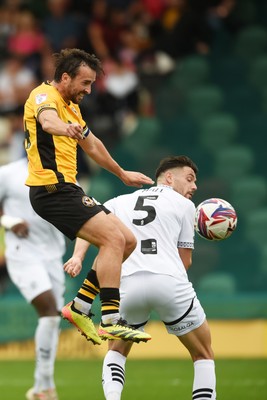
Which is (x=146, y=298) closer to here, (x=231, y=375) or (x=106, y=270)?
(x=106, y=270)

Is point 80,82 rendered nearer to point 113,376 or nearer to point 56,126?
point 56,126

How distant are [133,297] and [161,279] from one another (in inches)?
9.5

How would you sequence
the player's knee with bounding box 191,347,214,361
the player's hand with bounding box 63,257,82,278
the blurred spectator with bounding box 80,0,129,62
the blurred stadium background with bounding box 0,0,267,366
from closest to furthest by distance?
1. the player's hand with bounding box 63,257,82,278
2. the player's knee with bounding box 191,347,214,361
3. the blurred stadium background with bounding box 0,0,267,366
4. the blurred spectator with bounding box 80,0,129,62

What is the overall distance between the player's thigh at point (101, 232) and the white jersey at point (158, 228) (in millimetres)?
499

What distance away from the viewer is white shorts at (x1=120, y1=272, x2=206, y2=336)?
25.6 feet

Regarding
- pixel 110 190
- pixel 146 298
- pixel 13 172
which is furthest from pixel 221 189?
pixel 146 298

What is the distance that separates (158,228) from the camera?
26.0 ft

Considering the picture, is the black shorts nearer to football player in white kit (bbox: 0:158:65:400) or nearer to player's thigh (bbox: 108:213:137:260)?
player's thigh (bbox: 108:213:137:260)

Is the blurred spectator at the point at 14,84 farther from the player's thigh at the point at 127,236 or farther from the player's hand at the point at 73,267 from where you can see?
the player's thigh at the point at 127,236

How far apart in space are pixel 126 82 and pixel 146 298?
32.2ft

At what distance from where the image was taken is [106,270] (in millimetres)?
7438

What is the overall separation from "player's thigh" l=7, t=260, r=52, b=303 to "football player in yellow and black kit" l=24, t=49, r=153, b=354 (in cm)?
269

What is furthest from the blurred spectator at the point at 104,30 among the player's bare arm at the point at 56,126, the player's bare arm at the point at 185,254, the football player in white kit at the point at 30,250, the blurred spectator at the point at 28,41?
the player's bare arm at the point at 56,126

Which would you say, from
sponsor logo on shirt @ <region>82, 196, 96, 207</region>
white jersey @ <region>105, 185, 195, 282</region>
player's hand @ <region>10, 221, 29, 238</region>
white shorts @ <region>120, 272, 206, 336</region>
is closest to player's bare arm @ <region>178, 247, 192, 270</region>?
white jersey @ <region>105, 185, 195, 282</region>
